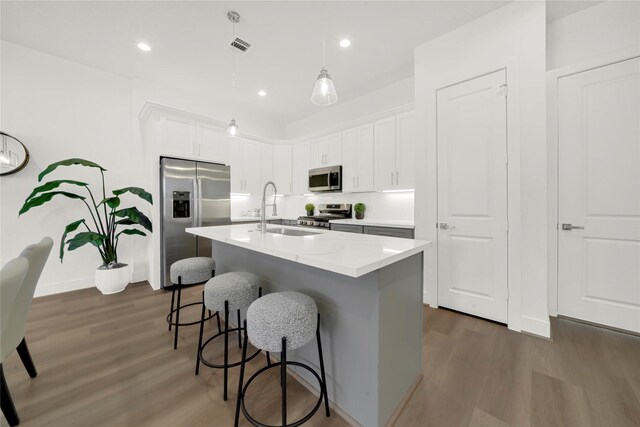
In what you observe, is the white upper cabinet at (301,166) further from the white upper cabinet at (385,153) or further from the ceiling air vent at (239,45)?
the ceiling air vent at (239,45)

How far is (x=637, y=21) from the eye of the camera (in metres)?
2.11

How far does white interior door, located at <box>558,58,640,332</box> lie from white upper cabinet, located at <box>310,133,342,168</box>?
110 inches

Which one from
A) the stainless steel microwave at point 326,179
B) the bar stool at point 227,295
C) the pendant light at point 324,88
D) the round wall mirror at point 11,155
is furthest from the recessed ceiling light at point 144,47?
the bar stool at point 227,295

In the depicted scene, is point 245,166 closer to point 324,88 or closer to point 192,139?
point 192,139

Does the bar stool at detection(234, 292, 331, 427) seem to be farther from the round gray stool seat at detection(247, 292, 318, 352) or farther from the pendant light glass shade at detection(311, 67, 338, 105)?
the pendant light glass shade at detection(311, 67, 338, 105)

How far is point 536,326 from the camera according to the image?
218 cm

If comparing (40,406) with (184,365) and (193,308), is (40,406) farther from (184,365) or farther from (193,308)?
(193,308)

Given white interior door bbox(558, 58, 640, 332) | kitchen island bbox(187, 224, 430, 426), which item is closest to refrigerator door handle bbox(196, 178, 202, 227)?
kitchen island bbox(187, 224, 430, 426)

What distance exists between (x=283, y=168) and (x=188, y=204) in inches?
84.4

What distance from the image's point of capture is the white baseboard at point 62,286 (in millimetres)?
3115

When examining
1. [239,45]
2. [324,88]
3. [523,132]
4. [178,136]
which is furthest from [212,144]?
[523,132]

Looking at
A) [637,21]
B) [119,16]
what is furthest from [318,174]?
[637,21]

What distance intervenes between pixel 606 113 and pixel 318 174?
354 centimetres

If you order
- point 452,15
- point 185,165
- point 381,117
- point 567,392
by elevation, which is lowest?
point 567,392
